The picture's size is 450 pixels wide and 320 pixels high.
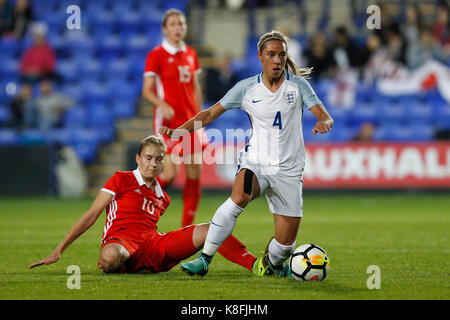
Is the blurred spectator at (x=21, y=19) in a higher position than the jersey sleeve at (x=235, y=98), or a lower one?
higher

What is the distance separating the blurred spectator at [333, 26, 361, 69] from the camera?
56.5ft

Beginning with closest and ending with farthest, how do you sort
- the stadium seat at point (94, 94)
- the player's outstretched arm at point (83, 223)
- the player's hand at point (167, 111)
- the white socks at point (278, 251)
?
the player's outstretched arm at point (83, 223) → the white socks at point (278, 251) → the player's hand at point (167, 111) → the stadium seat at point (94, 94)

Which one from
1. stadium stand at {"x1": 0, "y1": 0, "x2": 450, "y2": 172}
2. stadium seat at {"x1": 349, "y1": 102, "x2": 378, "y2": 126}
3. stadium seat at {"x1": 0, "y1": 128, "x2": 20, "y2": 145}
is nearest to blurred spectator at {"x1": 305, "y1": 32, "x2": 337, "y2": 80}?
stadium stand at {"x1": 0, "y1": 0, "x2": 450, "y2": 172}

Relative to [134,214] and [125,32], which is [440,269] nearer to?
[134,214]

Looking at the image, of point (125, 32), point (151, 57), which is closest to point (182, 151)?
point (151, 57)

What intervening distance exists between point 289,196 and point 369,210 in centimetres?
702

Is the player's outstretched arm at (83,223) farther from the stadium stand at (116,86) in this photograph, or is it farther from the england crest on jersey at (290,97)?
the stadium stand at (116,86)

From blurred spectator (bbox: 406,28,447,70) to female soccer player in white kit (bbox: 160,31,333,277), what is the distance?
38.9ft

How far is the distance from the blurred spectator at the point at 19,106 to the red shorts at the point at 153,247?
10.9 metres

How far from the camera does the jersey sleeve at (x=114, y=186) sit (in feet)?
19.8

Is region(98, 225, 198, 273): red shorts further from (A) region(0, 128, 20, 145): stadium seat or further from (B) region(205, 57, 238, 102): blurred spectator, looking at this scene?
(B) region(205, 57, 238, 102): blurred spectator

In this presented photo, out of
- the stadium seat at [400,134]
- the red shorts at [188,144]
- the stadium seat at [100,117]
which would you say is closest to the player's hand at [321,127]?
the red shorts at [188,144]

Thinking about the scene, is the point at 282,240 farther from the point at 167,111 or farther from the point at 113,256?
the point at 167,111

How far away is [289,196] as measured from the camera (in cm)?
596
